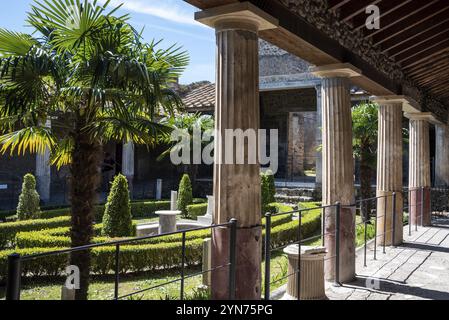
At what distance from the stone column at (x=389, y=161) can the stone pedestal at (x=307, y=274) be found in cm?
356

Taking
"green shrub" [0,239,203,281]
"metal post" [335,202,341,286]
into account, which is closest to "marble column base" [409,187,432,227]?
"metal post" [335,202,341,286]

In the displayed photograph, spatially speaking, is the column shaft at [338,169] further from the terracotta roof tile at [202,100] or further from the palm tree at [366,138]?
the terracotta roof tile at [202,100]

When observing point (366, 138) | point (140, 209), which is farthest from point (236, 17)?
point (140, 209)

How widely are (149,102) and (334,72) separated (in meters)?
2.59

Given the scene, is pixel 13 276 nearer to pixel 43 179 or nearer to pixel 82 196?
pixel 82 196

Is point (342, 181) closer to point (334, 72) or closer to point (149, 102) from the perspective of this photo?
point (334, 72)

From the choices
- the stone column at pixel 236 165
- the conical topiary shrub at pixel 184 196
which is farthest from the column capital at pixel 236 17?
the conical topiary shrub at pixel 184 196

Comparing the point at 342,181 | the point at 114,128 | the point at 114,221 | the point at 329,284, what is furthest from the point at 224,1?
the point at 114,221

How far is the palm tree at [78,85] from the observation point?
4074mm

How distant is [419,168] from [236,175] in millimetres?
8367

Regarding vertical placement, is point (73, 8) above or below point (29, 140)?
above

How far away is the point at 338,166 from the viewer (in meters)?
5.64

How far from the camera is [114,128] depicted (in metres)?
4.46

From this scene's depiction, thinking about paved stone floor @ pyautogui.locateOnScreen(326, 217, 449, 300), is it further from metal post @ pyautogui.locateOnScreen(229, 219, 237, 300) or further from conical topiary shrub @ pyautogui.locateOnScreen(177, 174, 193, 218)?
conical topiary shrub @ pyautogui.locateOnScreen(177, 174, 193, 218)
